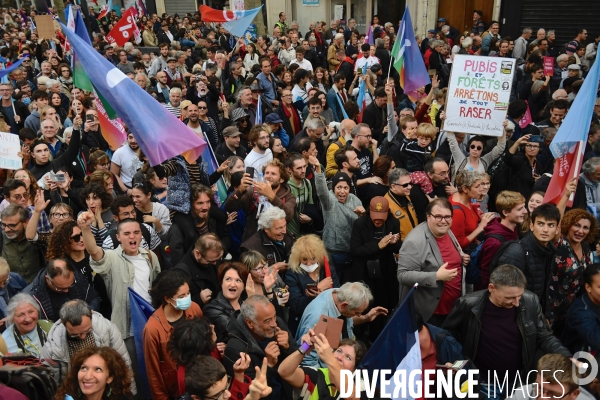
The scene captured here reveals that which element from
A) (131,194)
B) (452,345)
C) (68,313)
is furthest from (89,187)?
(452,345)

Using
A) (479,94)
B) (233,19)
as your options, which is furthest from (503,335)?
(233,19)

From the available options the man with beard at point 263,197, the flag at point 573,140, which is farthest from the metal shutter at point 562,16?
the man with beard at point 263,197

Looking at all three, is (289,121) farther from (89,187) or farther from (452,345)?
(452,345)

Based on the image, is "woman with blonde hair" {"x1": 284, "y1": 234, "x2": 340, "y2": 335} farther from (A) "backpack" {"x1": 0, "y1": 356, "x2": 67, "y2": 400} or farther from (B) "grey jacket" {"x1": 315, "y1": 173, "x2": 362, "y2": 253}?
(A) "backpack" {"x1": 0, "y1": 356, "x2": 67, "y2": 400}

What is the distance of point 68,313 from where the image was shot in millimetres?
3805

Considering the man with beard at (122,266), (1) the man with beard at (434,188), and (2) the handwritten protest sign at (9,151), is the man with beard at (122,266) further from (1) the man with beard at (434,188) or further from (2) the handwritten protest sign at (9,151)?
(1) the man with beard at (434,188)

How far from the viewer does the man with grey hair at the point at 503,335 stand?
396 centimetres

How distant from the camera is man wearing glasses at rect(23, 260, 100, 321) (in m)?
4.23

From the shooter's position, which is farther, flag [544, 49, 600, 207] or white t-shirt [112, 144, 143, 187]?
white t-shirt [112, 144, 143, 187]

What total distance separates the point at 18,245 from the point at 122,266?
113 centimetres

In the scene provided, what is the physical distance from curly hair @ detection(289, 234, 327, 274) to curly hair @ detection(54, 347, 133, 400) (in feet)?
5.24

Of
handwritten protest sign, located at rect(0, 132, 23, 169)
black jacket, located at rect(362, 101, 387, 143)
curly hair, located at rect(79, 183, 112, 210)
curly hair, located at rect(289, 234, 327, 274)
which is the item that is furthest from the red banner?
curly hair, located at rect(289, 234, 327, 274)

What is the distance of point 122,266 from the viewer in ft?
14.9

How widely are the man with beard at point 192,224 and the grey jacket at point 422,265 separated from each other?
1639 mm
